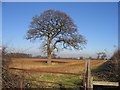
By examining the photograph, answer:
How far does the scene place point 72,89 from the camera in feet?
22.3

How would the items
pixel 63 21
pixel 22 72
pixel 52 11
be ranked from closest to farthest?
pixel 22 72, pixel 52 11, pixel 63 21

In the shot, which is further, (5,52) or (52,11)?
(52,11)

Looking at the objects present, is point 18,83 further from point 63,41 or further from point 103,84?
point 63,41

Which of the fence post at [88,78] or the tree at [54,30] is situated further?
the tree at [54,30]

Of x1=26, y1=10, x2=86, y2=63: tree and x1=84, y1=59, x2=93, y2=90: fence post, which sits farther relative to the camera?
x1=26, y1=10, x2=86, y2=63: tree

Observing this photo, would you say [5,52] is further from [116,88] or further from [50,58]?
[50,58]

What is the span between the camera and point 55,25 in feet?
63.4

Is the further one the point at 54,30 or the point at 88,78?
the point at 54,30

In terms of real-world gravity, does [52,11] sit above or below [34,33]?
above

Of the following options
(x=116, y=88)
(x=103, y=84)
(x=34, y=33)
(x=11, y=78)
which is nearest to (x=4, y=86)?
(x=11, y=78)

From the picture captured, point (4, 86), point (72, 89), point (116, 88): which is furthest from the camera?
point (72, 89)

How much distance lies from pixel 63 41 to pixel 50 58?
1.87m

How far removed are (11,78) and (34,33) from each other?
45.1ft

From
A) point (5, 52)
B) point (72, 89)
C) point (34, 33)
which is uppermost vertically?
point (34, 33)
